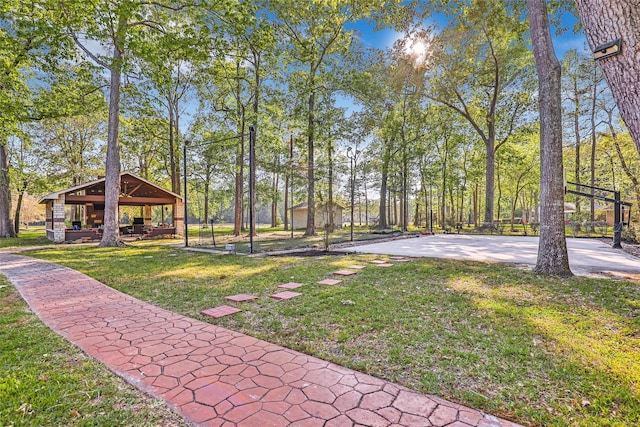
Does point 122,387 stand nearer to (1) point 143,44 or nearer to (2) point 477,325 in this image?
(2) point 477,325

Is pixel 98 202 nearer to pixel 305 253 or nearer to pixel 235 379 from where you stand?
pixel 305 253

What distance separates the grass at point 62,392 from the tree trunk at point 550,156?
6.10m

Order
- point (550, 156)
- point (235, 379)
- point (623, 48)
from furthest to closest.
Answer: point (550, 156)
point (235, 379)
point (623, 48)

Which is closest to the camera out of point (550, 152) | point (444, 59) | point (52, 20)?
point (550, 152)

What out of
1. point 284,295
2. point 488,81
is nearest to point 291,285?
point 284,295

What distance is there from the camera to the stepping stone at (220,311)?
3.45 m

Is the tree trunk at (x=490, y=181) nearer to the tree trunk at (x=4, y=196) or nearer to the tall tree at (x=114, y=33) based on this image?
the tall tree at (x=114, y=33)

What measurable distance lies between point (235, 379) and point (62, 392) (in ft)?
3.50

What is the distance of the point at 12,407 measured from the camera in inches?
68.0

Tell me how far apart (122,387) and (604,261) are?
911 cm

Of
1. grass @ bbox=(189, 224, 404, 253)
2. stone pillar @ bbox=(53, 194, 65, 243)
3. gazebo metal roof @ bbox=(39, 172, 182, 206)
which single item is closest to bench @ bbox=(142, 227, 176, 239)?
grass @ bbox=(189, 224, 404, 253)

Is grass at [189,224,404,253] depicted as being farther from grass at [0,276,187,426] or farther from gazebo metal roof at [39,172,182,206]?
grass at [0,276,187,426]

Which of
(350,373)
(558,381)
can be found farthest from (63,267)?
(558,381)

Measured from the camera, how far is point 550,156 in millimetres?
5238
